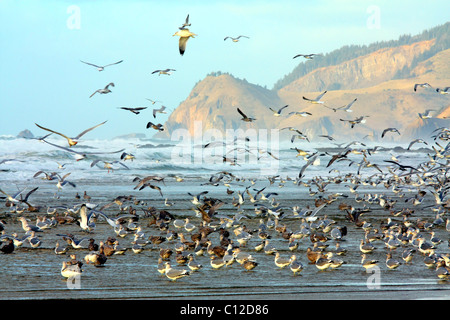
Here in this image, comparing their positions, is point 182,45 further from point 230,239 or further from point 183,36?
point 230,239

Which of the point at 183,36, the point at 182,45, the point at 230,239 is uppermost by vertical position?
the point at 183,36

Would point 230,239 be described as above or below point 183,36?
→ below

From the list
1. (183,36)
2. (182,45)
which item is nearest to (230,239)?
(182,45)

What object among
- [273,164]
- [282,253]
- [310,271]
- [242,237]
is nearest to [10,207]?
[242,237]

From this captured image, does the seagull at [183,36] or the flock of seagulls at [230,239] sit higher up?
the seagull at [183,36]

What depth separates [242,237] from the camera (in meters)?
14.7

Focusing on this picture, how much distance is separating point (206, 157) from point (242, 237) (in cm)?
4476

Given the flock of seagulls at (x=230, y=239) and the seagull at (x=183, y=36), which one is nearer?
the flock of seagulls at (x=230, y=239)

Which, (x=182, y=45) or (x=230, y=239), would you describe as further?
(x=182, y=45)

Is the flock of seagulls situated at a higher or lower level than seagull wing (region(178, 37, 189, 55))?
lower

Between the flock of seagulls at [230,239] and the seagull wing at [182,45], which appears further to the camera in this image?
the seagull wing at [182,45]

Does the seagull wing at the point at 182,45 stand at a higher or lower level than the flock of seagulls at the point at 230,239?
higher

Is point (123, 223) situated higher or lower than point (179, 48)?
lower
